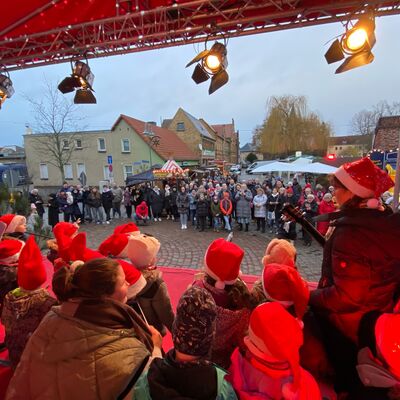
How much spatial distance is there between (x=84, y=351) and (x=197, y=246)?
23.0ft

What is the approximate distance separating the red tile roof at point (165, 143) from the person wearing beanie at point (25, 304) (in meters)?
24.4

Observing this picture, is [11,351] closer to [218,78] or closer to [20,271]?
[20,271]

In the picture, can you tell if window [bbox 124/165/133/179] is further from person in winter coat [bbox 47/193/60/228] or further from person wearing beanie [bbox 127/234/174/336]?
person wearing beanie [bbox 127/234/174/336]

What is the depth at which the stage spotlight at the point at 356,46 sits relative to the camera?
3131 millimetres

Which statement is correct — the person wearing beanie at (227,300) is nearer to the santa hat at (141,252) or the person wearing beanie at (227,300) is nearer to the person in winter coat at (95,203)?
Answer: the santa hat at (141,252)

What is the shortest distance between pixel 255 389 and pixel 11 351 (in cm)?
185

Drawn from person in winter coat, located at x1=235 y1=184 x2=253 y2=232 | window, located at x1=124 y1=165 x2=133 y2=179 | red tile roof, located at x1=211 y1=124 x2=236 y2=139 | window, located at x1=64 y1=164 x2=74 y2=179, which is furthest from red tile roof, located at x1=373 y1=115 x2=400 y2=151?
red tile roof, located at x1=211 y1=124 x2=236 y2=139

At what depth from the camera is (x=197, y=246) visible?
8234 millimetres

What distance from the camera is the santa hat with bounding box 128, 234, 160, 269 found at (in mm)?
2383

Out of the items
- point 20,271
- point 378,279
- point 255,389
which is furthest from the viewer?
point 20,271

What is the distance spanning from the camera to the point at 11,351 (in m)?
2.07

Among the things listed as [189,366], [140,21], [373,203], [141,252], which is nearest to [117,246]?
[141,252]

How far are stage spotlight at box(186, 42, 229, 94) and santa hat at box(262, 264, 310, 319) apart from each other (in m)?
3.20

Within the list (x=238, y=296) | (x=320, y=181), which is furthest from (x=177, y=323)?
(x=320, y=181)
